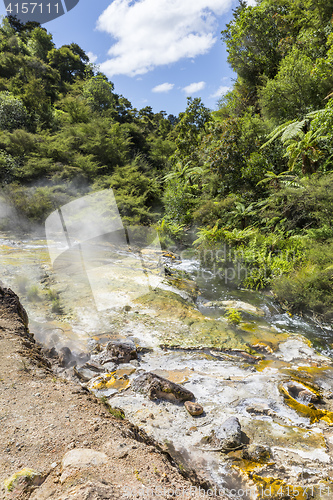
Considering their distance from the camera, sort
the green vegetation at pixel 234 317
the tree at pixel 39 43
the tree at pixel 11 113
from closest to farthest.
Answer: the green vegetation at pixel 234 317 → the tree at pixel 11 113 → the tree at pixel 39 43

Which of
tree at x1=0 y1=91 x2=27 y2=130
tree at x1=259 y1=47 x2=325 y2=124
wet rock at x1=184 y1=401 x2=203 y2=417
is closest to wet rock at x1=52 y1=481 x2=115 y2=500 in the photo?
wet rock at x1=184 y1=401 x2=203 y2=417

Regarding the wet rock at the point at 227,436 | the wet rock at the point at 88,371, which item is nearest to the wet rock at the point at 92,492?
the wet rock at the point at 227,436

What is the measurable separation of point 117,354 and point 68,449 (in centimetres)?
286

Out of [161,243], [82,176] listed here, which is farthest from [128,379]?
[82,176]

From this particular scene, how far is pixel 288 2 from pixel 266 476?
61.2 ft

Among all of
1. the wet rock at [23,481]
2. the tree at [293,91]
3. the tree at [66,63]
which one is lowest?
the wet rock at [23,481]

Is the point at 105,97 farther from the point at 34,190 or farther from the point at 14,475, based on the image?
the point at 14,475

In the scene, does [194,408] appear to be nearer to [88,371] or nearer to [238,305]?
[88,371]

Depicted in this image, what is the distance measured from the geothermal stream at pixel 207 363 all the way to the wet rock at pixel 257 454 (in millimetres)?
12

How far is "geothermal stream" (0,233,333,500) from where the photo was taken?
2.89 meters

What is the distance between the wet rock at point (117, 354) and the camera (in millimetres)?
4691

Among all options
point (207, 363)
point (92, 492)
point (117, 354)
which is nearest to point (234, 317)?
point (207, 363)

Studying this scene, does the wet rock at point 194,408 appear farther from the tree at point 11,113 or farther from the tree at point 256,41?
the tree at point 11,113

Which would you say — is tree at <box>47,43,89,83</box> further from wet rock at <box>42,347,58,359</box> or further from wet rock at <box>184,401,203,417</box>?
wet rock at <box>184,401,203,417</box>
